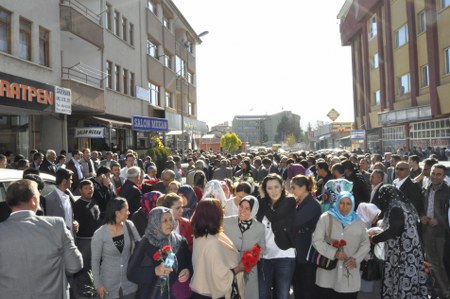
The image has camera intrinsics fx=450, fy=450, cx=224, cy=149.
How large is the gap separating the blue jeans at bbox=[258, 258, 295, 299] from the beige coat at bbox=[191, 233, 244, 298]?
1.28m

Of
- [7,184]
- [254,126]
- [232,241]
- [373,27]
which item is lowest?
[232,241]

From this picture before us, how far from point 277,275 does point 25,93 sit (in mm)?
12148

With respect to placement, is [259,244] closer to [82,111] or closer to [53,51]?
[53,51]

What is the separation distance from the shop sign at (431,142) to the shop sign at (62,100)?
22045mm

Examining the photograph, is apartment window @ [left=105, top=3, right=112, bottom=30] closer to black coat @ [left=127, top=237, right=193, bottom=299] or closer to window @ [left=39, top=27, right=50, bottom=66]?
window @ [left=39, top=27, right=50, bottom=66]

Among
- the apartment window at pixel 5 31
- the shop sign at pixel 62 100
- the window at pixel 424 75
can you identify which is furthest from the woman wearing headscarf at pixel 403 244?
the window at pixel 424 75

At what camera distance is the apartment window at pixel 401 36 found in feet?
105

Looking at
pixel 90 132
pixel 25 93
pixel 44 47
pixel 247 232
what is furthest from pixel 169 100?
pixel 247 232

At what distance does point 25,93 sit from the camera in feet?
48.8

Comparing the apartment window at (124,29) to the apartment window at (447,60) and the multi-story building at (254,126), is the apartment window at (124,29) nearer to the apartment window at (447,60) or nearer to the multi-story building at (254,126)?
the apartment window at (447,60)

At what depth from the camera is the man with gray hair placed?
25.5 feet

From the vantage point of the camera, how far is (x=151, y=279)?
449 centimetres

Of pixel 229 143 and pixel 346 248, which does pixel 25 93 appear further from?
pixel 229 143

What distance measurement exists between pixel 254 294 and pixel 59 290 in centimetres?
237
